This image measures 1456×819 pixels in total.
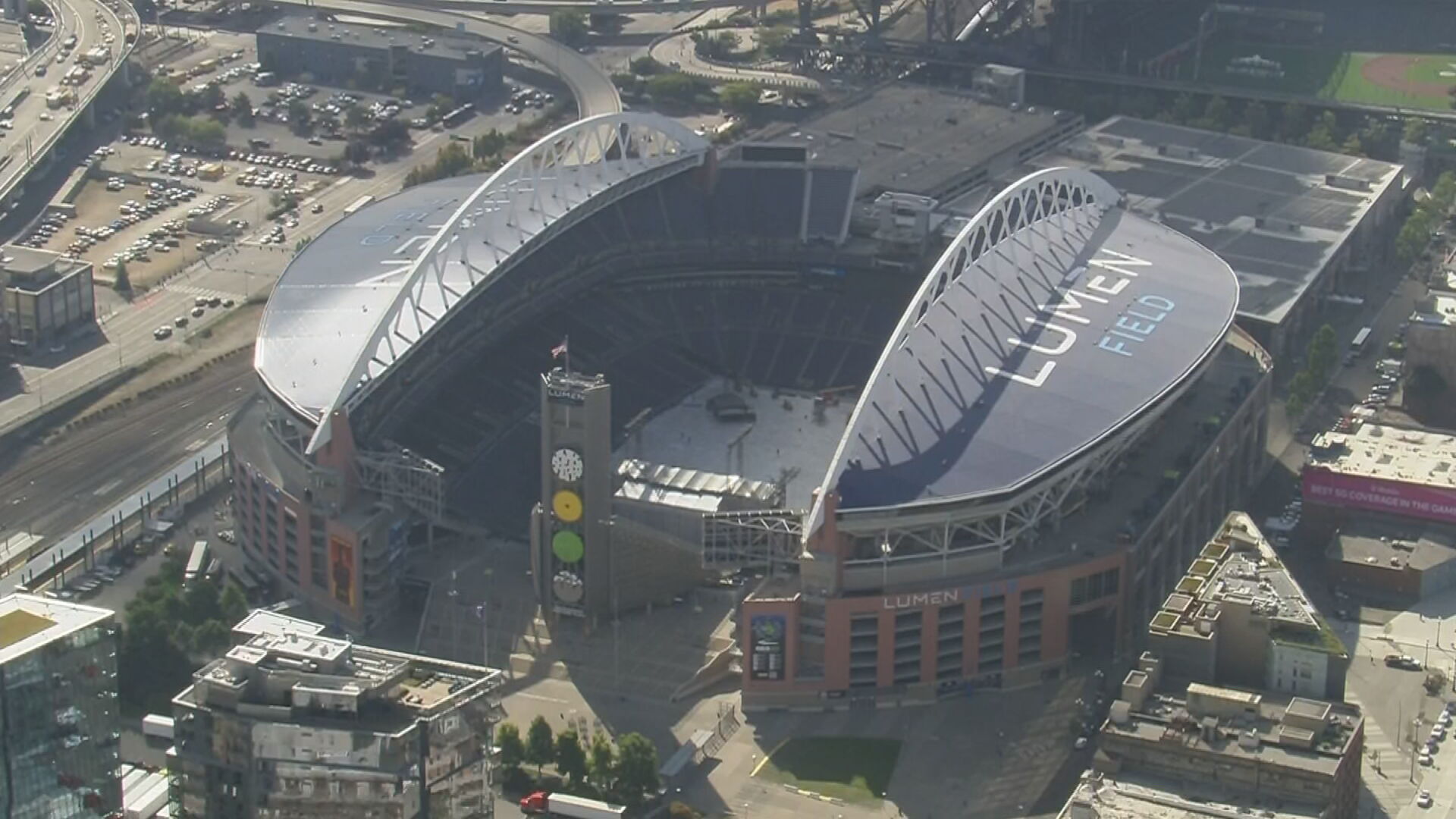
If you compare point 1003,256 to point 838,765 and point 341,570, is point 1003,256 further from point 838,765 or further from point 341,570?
point 341,570

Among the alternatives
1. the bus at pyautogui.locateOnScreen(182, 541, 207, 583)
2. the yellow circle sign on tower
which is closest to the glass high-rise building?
the yellow circle sign on tower

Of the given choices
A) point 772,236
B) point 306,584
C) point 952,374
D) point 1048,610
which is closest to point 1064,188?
point 772,236

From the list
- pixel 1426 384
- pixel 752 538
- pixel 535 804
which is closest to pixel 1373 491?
pixel 1426 384

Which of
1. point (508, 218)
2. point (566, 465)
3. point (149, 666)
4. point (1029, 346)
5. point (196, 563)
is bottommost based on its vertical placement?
point (196, 563)

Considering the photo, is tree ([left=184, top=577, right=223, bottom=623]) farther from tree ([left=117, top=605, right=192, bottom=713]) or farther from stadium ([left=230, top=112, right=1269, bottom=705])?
stadium ([left=230, top=112, right=1269, bottom=705])

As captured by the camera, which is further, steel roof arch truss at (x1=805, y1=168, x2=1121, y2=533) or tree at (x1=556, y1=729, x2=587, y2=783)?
steel roof arch truss at (x1=805, y1=168, x2=1121, y2=533)

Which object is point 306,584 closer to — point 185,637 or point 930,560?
point 185,637
